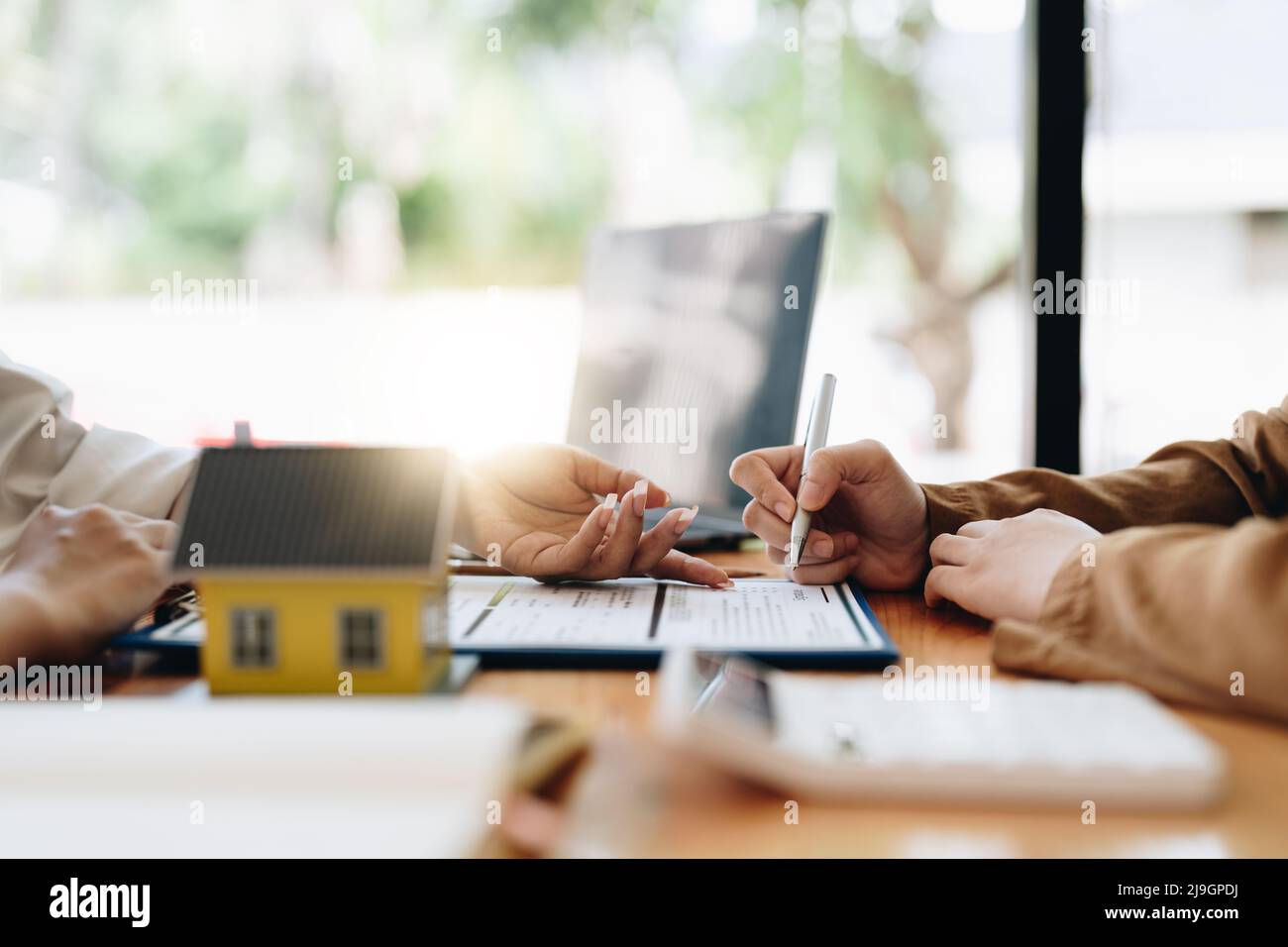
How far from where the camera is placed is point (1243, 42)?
2.26 metres

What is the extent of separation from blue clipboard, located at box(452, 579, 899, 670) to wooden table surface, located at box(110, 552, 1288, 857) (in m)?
0.15

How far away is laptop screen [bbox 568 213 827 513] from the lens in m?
1.18

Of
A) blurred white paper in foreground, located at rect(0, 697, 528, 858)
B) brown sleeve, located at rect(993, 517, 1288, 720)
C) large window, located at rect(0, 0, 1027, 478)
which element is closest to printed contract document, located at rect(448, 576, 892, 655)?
brown sleeve, located at rect(993, 517, 1288, 720)

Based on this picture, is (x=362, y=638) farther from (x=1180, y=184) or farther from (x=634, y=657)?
(x=1180, y=184)

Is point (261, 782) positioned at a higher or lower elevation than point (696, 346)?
lower

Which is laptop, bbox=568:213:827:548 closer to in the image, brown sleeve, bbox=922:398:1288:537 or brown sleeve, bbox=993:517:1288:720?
brown sleeve, bbox=922:398:1288:537

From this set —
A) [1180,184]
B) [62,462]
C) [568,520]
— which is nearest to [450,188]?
[1180,184]

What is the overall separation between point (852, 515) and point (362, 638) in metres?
0.61

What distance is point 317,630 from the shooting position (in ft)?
1.83

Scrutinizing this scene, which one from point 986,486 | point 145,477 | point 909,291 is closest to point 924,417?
point 909,291
